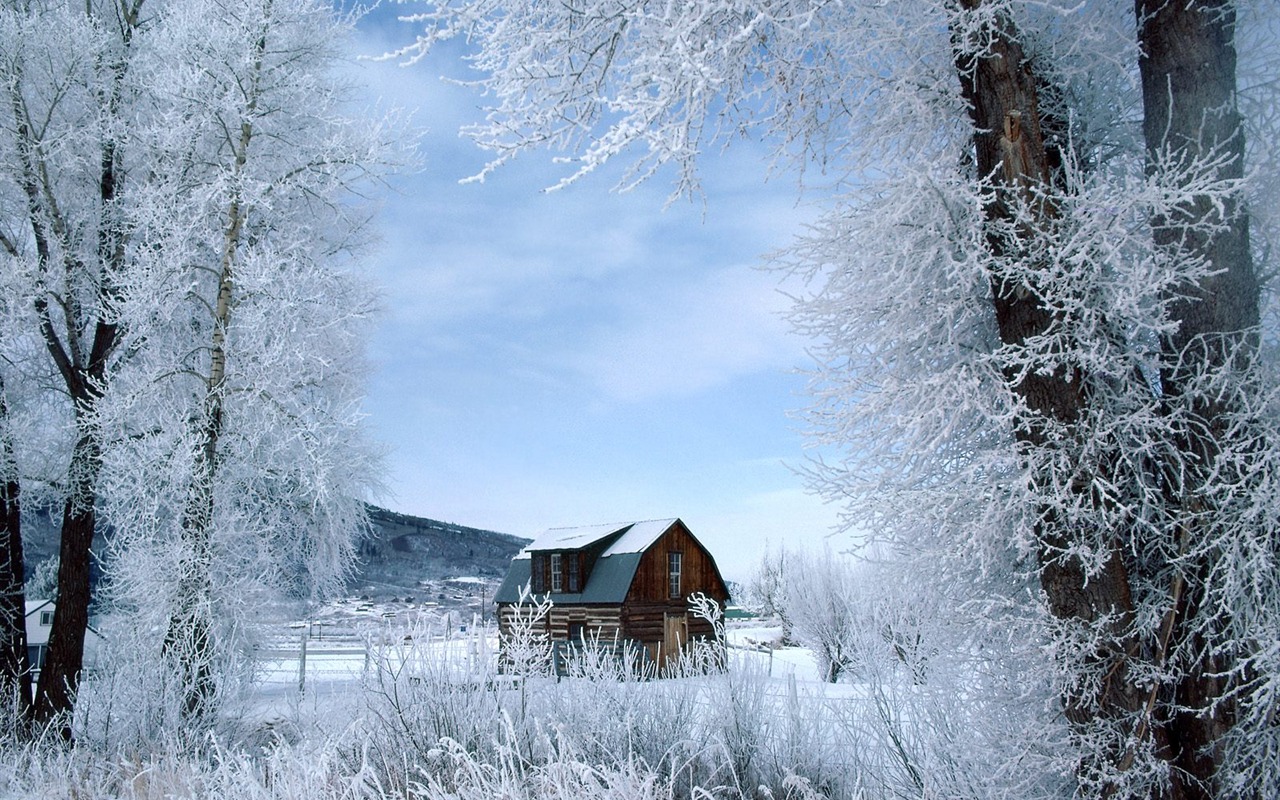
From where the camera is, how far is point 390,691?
5.90 meters

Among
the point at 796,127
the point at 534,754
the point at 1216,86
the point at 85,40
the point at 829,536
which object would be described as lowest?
the point at 534,754

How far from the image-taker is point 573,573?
2480 centimetres

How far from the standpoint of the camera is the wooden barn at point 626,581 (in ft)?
77.5

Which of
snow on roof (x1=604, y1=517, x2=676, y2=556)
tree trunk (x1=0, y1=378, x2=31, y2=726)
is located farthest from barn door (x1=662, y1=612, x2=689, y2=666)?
tree trunk (x1=0, y1=378, x2=31, y2=726)

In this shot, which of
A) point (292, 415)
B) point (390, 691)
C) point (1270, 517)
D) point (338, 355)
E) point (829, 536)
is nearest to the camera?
point (1270, 517)

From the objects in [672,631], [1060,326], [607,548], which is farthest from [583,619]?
[1060,326]

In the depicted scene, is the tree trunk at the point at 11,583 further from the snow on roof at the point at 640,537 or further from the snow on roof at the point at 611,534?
the snow on roof at the point at 640,537

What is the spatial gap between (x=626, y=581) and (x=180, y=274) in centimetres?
1558

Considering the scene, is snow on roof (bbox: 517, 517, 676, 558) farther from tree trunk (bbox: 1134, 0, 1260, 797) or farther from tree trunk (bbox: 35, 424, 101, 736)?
tree trunk (bbox: 1134, 0, 1260, 797)

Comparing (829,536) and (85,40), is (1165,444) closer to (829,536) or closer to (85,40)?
(829,536)

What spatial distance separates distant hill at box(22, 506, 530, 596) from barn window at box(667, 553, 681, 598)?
5426 millimetres

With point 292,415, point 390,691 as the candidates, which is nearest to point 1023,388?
point 390,691

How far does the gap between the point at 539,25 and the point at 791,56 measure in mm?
1423

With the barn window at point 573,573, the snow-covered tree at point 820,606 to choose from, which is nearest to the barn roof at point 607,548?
the barn window at point 573,573
